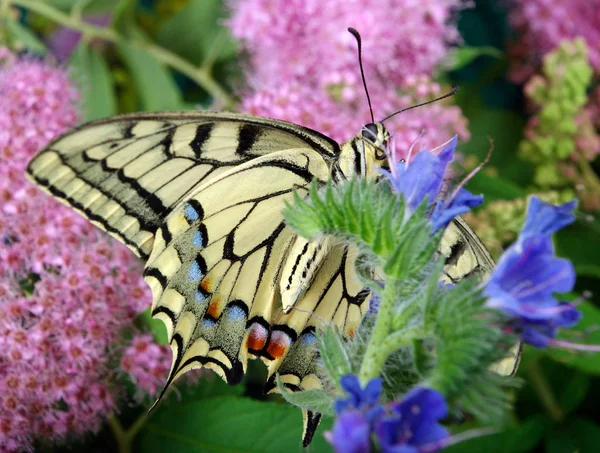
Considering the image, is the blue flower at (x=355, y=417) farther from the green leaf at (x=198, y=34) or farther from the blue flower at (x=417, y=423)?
the green leaf at (x=198, y=34)

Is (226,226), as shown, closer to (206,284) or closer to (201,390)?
(206,284)

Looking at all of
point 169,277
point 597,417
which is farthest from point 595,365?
point 169,277

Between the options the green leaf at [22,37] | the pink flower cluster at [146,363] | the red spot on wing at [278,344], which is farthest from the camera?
the green leaf at [22,37]

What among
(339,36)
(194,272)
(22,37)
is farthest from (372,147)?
(22,37)

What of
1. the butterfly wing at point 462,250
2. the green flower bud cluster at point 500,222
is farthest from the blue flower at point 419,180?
the green flower bud cluster at point 500,222

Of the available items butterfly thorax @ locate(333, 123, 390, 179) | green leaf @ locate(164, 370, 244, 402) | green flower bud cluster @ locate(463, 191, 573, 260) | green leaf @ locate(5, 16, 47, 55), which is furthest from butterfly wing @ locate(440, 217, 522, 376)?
green leaf @ locate(5, 16, 47, 55)

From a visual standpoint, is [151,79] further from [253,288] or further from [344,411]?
[344,411]
